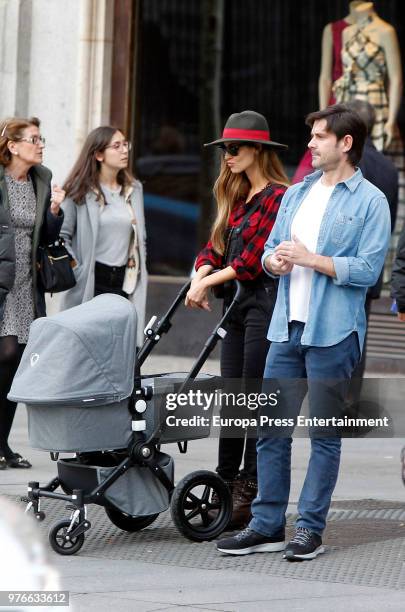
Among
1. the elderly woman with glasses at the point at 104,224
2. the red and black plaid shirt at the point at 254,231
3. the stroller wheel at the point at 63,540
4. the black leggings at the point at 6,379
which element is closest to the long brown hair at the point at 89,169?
the elderly woman with glasses at the point at 104,224

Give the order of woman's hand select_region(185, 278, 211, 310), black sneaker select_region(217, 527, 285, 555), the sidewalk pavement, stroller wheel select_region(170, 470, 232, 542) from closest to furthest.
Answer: the sidewalk pavement, black sneaker select_region(217, 527, 285, 555), stroller wheel select_region(170, 470, 232, 542), woman's hand select_region(185, 278, 211, 310)

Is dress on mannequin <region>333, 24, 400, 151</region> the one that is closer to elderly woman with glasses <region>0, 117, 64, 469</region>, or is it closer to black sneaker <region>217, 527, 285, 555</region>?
elderly woman with glasses <region>0, 117, 64, 469</region>

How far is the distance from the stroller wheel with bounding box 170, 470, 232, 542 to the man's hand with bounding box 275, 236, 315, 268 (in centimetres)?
109

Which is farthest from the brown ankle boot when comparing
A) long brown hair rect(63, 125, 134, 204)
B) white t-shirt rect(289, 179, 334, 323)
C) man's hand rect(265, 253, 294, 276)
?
long brown hair rect(63, 125, 134, 204)

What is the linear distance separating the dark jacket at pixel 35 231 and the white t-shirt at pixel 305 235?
93.7 inches

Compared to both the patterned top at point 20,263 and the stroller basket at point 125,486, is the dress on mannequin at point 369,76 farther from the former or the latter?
the stroller basket at point 125,486

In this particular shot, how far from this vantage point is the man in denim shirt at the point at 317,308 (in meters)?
6.17

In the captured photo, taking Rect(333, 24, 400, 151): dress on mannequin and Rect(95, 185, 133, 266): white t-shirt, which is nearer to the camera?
Rect(95, 185, 133, 266): white t-shirt

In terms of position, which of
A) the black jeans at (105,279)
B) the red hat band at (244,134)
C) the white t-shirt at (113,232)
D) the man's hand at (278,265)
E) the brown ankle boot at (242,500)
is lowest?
the brown ankle boot at (242,500)

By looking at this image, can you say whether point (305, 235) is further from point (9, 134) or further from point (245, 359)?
point (9, 134)

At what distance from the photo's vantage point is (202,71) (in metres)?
12.8

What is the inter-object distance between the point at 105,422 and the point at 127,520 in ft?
2.21

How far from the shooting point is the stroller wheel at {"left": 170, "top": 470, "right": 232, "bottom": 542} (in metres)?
6.47

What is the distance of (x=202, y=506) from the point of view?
6586mm
